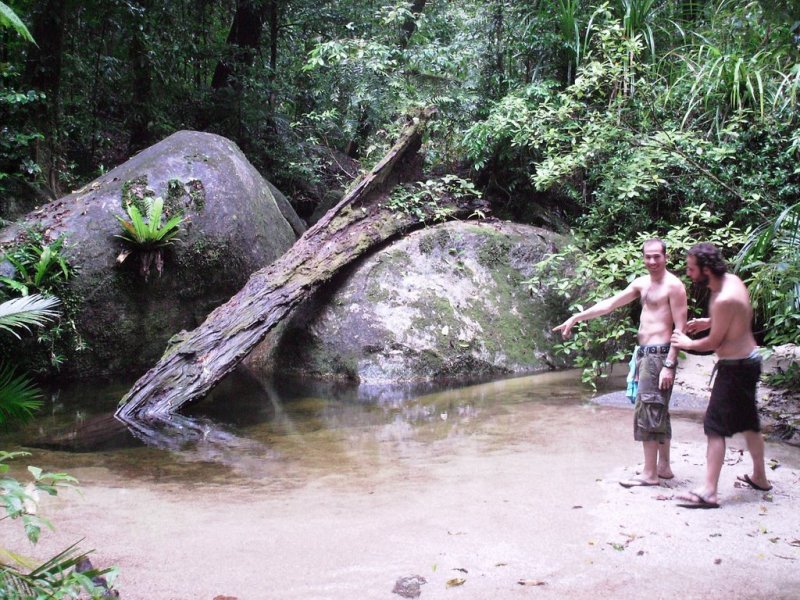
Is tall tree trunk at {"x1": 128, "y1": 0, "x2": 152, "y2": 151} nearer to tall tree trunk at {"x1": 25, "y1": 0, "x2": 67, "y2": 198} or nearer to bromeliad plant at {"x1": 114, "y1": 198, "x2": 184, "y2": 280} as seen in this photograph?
tall tree trunk at {"x1": 25, "y1": 0, "x2": 67, "y2": 198}

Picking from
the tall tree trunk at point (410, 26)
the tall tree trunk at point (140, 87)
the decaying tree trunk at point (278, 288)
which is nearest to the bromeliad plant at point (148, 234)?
the decaying tree trunk at point (278, 288)

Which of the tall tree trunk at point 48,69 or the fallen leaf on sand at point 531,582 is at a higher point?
the tall tree trunk at point 48,69

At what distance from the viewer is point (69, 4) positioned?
10172mm

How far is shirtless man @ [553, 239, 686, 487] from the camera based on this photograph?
168 inches

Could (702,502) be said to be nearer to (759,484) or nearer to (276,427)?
(759,484)

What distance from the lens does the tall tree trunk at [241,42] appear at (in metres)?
12.9

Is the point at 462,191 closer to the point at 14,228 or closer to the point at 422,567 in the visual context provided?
the point at 14,228

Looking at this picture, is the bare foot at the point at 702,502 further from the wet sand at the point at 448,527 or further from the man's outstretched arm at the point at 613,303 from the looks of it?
the man's outstretched arm at the point at 613,303

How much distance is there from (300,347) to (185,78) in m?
7.53

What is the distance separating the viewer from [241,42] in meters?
13.5

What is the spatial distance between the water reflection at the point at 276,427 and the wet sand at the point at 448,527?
10 centimetres

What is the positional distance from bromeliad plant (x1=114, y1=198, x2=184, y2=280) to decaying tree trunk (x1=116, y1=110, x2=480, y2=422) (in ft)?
4.52

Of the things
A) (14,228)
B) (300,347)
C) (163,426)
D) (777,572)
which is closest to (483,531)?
(777,572)

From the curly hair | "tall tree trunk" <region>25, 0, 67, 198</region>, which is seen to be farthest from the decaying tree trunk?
the curly hair
